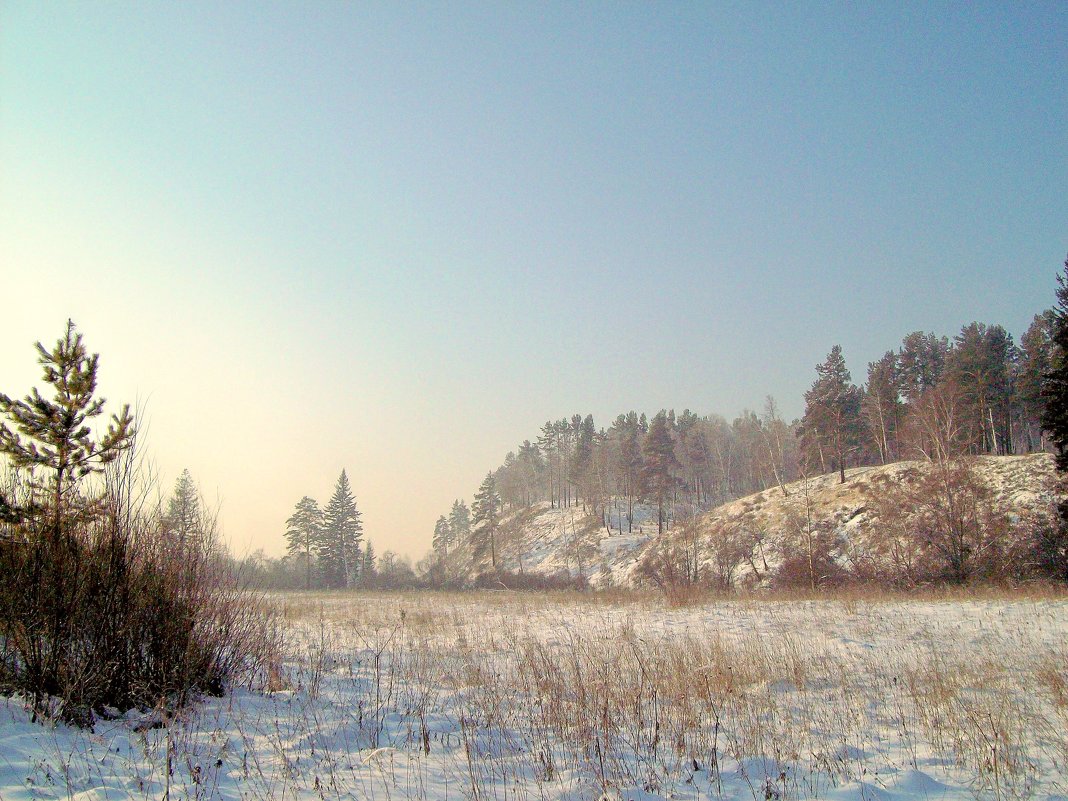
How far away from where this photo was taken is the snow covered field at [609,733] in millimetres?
4203

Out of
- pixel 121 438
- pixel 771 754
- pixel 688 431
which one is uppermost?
pixel 688 431

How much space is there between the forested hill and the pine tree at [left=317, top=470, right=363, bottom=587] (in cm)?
1505

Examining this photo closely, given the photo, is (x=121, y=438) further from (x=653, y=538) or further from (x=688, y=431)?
(x=688, y=431)

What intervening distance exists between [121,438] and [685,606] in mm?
16863

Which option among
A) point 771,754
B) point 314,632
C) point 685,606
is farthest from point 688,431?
point 771,754

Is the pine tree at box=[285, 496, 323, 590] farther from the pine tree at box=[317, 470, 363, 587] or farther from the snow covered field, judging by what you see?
the snow covered field

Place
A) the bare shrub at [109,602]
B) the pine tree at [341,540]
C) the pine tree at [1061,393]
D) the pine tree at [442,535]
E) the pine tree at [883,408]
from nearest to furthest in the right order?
the bare shrub at [109,602] < the pine tree at [1061,393] < the pine tree at [883,408] < the pine tree at [341,540] < the pine tree at [442,535]

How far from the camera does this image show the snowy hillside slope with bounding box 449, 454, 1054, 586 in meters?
36.4

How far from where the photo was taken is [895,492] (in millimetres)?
39781

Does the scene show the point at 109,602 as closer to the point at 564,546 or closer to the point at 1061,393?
the point at 1061,393

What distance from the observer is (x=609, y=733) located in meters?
5.50

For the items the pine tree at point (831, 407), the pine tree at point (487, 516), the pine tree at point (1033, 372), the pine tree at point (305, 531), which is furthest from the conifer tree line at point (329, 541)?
the pine tree at point (1033, 372)

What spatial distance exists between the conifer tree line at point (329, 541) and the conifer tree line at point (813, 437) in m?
15.7

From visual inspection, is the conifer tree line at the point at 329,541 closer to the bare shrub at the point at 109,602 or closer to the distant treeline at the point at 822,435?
the distant treeline at the point at 822,435
